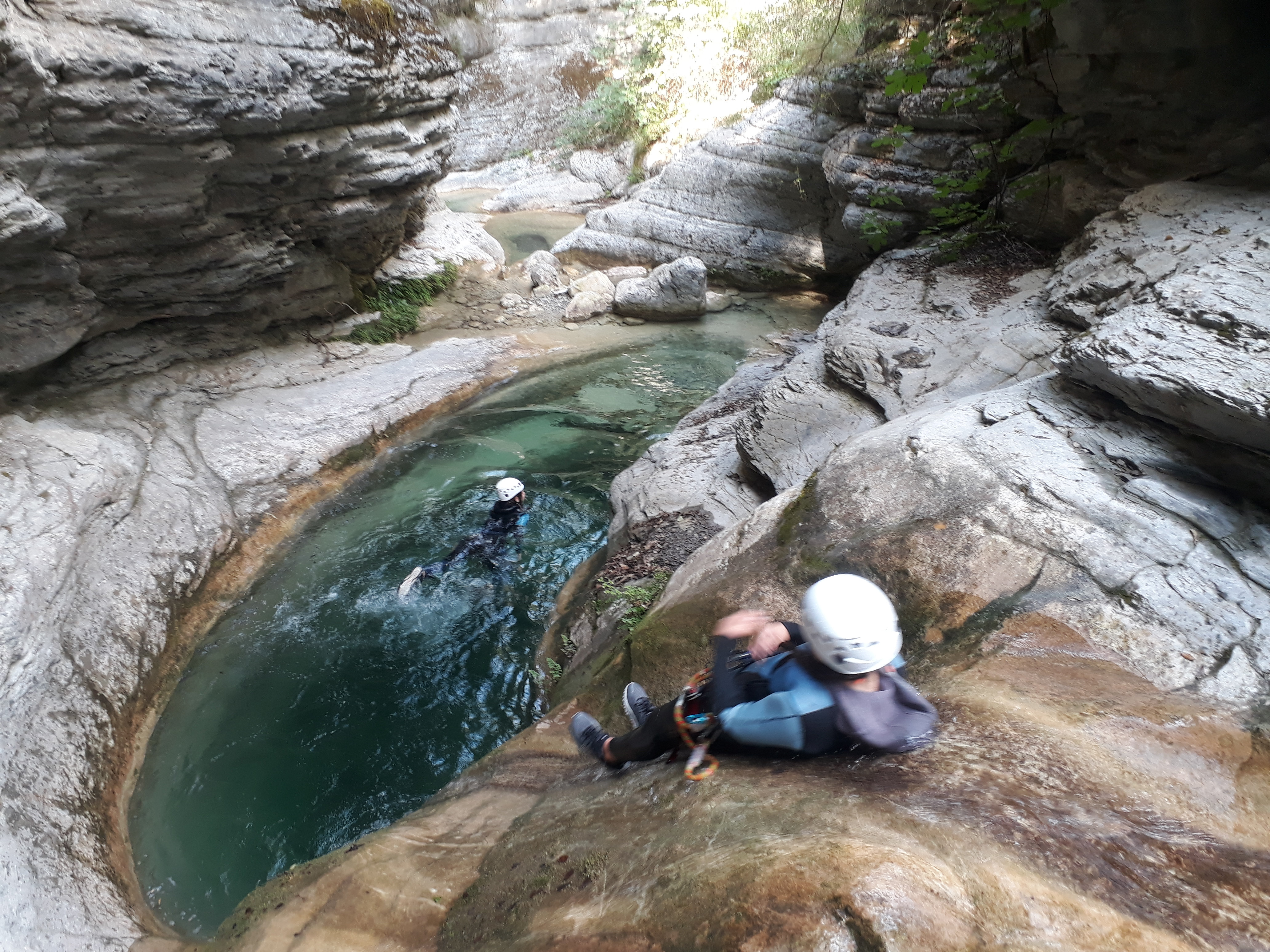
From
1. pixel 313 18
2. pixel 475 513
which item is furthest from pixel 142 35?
pixel 475 513

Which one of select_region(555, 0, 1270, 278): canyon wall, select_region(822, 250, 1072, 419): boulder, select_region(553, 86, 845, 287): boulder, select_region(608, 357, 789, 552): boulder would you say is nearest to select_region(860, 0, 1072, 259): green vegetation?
select_region(555, 0, 1270, 278): canyon wall

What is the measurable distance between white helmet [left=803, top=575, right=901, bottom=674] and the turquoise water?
9.98 ft

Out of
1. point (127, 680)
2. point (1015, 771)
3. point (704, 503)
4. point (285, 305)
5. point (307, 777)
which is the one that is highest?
point (1015, 771)

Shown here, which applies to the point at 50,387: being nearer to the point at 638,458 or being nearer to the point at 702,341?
the point at 638,458

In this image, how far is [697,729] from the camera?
2.49 meters

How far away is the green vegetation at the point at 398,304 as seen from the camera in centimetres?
917

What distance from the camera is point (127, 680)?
4.41 metres

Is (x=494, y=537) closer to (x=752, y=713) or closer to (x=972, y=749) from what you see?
(x=752, y=713)

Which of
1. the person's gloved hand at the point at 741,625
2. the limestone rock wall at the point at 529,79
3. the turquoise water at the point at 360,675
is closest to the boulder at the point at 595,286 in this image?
the turquoise water at the point at 360,675

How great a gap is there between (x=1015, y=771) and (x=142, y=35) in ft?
23.1

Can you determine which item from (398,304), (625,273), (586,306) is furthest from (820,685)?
(625,273)

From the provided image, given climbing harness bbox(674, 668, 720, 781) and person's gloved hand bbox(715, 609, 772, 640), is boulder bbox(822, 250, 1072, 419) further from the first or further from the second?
climbing harness bbox(674, 668, 720, 781)

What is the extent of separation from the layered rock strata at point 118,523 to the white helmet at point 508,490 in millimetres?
1986

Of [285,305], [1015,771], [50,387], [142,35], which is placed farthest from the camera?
[285,305]
